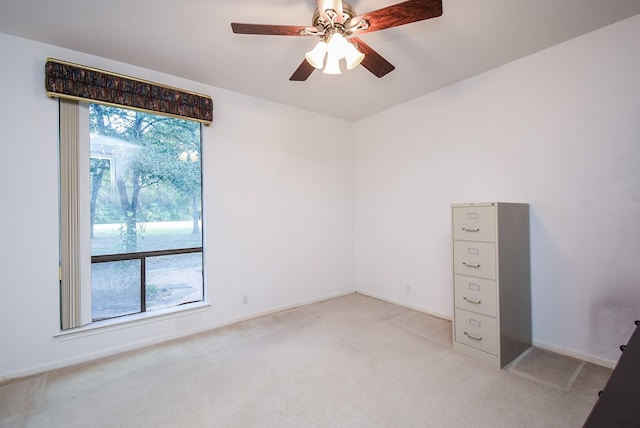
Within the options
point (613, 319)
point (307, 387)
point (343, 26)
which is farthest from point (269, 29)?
point (613, 319)

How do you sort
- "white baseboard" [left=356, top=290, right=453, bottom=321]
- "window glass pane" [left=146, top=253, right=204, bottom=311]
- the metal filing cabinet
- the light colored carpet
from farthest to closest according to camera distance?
1. "white baseboard" [left=356, top=290, right=453, bottom=321]
2. "window glass pane" [left=146, top=253, right=204, bottom=311]
3. the metal filing cabinet
4. the light colored carpet

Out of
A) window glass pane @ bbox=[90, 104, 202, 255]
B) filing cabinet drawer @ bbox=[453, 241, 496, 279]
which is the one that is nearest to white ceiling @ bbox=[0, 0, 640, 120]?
window glass pane @ bbox=[90, 104, 202, 255]

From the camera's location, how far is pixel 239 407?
177 centimetres

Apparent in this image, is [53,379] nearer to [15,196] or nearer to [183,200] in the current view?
[15,196]

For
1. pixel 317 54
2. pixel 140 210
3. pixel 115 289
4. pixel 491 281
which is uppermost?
pixel 317 54

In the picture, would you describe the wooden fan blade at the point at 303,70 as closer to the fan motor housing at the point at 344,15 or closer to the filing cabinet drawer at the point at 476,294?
the fan motor housing at the point at 344,15

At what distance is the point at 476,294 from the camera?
231cm

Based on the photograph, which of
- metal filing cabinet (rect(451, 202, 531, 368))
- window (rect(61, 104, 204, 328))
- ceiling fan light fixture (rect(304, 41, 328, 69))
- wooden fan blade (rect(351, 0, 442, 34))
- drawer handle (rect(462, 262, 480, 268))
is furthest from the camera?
window (rect(61, 104, 204, 328))

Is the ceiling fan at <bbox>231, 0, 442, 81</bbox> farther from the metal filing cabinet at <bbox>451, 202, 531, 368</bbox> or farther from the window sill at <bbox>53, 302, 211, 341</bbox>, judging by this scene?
the window sill at <bbox>53, 302, 211, 341</bbox>

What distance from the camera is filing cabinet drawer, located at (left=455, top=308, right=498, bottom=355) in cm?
219

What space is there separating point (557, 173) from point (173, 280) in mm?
3797

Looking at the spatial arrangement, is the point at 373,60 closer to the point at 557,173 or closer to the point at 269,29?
the point at 269,29

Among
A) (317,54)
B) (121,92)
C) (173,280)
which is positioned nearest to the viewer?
(317,54)

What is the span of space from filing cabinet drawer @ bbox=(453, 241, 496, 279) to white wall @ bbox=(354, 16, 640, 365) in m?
0.65
